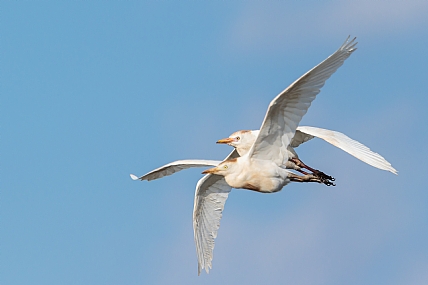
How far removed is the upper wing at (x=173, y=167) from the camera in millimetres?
24609

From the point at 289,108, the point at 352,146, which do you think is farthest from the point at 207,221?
the point at 289,108

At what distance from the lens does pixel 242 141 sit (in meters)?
24.3

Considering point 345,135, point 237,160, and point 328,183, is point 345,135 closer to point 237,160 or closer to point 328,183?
point 328,183

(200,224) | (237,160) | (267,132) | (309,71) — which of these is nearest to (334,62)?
(309,71)

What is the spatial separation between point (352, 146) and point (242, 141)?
125 inches

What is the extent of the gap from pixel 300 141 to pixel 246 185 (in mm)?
4930

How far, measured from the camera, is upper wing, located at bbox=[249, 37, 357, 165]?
63.6 ft

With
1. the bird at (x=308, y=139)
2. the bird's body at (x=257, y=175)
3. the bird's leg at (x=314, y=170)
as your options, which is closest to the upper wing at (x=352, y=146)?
the bird at (x=308, y=139)

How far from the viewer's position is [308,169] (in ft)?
77.9

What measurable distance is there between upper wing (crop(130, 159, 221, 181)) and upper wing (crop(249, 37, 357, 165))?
10.7ft

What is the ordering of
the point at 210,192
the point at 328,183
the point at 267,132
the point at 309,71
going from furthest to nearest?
the point at 210,192, the point at 328,183, the point at 267,132, the point at 309,71

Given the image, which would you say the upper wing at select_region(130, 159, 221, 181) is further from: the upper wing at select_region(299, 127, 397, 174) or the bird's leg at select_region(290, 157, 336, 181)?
the upper wing at select_region(299, 127, 397, 174)

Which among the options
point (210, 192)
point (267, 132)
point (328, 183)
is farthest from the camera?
point (210, 192)

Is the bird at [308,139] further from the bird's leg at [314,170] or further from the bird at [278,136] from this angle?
the bird at [278,136]
